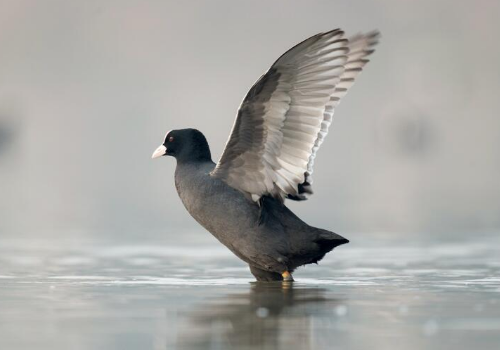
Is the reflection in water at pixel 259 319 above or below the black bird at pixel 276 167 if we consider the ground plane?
below

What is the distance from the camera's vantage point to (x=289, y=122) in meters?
11.3

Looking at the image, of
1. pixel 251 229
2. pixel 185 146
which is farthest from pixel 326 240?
pixel 185 146

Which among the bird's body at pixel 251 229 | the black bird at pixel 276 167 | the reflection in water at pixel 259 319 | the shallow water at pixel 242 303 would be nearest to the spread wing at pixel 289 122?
the black bird at pixel 276 167

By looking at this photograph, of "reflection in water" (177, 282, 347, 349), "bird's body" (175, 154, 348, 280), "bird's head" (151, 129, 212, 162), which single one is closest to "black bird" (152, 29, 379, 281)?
"bird's body" (175, 154, 348, 280)

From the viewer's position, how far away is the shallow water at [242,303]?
743 cm

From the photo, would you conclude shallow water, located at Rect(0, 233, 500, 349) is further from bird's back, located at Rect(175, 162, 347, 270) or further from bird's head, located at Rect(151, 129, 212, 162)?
bird's head, located at Rect(151, 129, 212, 162)

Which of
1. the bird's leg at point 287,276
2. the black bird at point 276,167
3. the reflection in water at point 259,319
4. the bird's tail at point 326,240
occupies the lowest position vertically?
the reflection in water at point 259,319

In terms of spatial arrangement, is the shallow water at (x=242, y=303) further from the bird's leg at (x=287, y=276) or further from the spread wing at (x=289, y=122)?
the spread wing at (x=289, y=122)

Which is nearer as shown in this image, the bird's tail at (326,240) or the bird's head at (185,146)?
the bird's tail at (326,240)

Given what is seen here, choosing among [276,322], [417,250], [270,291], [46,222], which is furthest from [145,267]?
[46,222]

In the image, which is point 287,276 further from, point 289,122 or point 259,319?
point 259,319

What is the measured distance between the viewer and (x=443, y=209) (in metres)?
29.3

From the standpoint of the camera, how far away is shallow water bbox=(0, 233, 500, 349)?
743 centimetres

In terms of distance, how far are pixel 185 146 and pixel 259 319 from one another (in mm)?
3768
